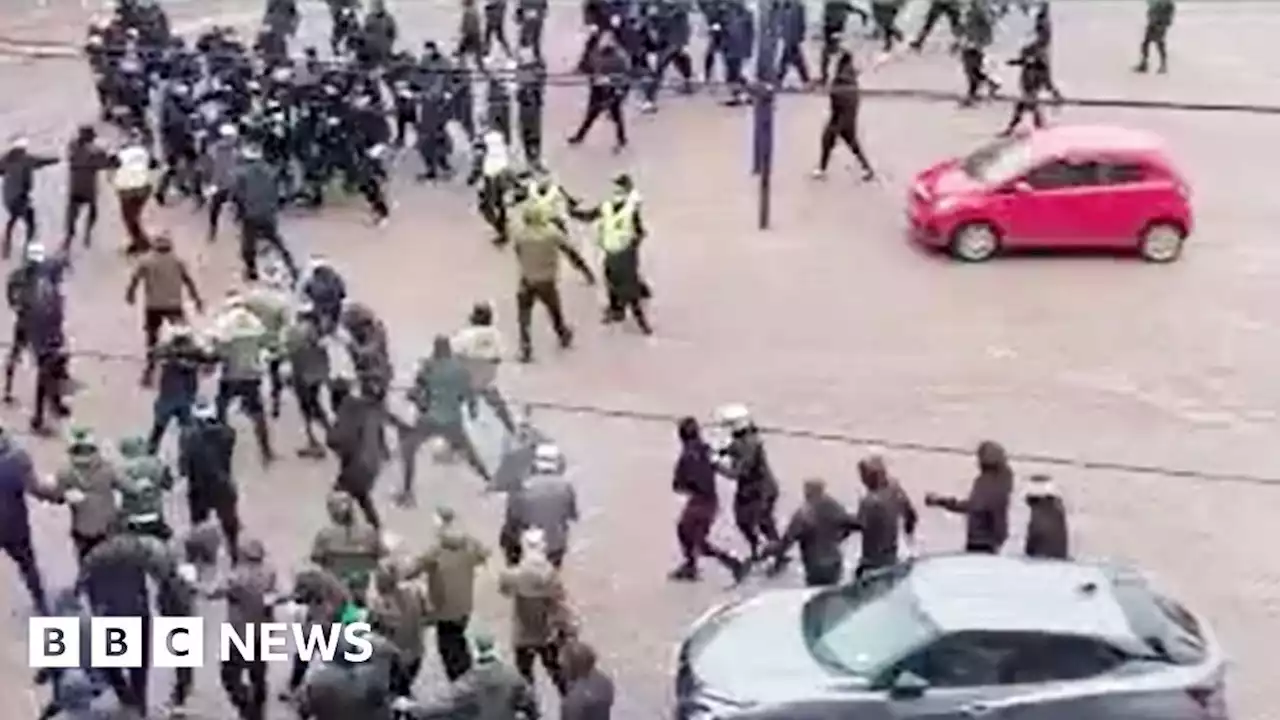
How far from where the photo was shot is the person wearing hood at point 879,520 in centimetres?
1823

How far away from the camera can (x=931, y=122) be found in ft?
99.5

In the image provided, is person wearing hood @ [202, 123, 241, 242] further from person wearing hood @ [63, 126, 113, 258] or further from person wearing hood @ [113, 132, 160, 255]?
person wearing hood @ [63, 126, 113, 258]

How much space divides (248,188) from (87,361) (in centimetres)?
237

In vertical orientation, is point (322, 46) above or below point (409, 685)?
above

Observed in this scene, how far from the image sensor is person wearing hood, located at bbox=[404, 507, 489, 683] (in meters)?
17.2

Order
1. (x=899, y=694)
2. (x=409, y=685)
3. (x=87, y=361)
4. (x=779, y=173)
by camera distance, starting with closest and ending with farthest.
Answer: (x=899, y=694) < (x=409, y=685) < (x=87, y=361) < (x=779, y=173)

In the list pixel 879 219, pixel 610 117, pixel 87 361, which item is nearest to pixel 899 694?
pixel 87 361

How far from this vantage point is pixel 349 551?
17156 millimetres

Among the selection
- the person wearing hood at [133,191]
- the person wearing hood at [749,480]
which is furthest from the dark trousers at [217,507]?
the person wearing hood at [133,191]

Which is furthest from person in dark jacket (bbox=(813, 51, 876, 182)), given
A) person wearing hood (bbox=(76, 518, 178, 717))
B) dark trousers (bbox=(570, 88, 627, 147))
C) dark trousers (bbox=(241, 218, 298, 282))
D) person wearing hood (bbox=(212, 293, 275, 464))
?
person wearing hood (bbox=(76, 518, 178, 717))

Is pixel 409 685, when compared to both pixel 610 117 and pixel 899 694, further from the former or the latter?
pixel 610 117

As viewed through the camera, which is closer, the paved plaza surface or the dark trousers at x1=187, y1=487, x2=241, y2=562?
the dark trousers at x1=187, y1=487, x2=241, y2=562

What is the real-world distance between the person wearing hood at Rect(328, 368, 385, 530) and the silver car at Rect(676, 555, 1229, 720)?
13.6 feet

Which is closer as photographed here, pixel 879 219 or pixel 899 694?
pixel 899 694
